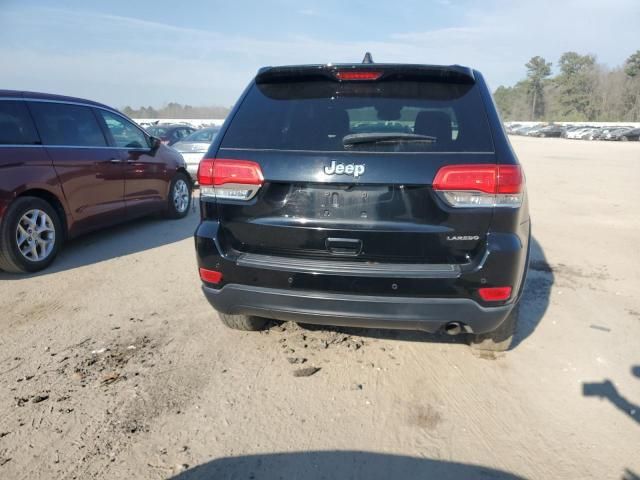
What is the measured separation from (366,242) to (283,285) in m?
0.54

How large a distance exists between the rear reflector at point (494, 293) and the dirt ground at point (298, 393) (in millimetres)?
681

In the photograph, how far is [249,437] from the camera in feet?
7.82

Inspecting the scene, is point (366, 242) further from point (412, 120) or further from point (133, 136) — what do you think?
point (133, 136)

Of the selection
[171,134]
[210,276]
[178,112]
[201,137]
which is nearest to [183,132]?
[171,134]

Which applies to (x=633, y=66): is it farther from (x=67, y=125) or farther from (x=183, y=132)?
(x=67, y=125)

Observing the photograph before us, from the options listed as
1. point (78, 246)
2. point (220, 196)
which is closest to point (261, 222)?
point (220, 196)

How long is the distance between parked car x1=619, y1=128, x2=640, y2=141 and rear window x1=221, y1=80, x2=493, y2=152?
56.5m

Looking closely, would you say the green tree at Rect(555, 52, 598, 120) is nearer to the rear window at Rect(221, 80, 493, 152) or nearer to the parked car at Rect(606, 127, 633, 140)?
the parked car at Rect(606, 127, 633, 140)

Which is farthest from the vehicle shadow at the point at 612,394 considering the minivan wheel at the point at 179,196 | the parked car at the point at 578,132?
the parked car at the point at 578,132

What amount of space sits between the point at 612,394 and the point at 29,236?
17.7ft

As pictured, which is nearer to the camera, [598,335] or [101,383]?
[101,383]

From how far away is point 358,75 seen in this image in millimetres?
2650

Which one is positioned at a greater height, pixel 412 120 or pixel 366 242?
pixel 412 120

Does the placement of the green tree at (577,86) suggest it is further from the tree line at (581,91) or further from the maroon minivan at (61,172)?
the maroon minivan at (61,172)
